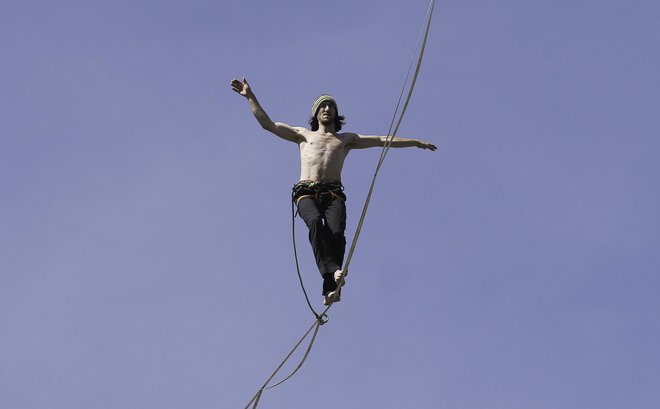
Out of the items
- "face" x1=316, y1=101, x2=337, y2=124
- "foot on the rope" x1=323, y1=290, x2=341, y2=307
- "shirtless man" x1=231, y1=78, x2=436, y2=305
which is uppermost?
"face" x1=316, y1=101, x2=337, y2=124

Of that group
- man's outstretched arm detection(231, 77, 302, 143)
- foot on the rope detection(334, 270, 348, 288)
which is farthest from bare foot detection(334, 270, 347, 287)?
man's outstretched arm detection(231, 77, 302, 143)

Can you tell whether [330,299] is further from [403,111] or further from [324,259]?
[403,111]

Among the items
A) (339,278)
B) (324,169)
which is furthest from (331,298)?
(324,169)

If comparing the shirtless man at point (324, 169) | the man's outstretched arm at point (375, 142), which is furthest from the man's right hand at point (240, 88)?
the man's outstretched arm at point (375, 142)

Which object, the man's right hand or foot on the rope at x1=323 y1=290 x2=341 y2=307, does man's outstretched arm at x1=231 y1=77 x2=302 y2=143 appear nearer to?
the man's right hand

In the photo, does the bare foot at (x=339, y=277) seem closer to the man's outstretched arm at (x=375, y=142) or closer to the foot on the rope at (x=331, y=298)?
the foot on the rope at (x=331, y=298)

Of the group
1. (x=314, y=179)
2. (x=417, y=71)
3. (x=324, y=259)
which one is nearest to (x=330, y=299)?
(x=324, y=259)

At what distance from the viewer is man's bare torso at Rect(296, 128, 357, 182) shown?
43.7 ft

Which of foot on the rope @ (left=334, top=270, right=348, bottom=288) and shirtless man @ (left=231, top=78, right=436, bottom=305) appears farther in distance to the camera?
shirtless man @ (left=231, top=78, right=436, bottom=305)

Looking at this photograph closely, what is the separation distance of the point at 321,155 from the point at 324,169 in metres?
0.15

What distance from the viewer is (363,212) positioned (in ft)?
39.9

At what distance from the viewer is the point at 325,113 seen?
13.6 metres

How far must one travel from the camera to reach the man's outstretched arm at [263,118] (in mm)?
13211

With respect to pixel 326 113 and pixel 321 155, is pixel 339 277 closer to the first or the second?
pixel 321 155
